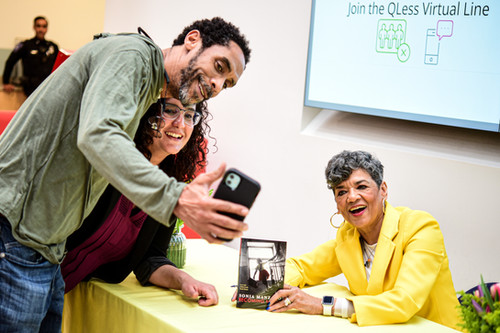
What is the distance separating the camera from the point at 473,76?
10.3 ft

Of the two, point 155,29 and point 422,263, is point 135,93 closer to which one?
point 422,263

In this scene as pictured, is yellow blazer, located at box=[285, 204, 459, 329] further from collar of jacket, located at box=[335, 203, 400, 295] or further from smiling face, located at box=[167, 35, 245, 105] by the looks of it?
smiling face, located at box=[167, 35, 245, 105]

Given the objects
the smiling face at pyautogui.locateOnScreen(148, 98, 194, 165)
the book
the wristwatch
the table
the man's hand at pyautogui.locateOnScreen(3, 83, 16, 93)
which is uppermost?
the man's hand at pyautogui.locateOnScreen(3, 83, 16, 93)

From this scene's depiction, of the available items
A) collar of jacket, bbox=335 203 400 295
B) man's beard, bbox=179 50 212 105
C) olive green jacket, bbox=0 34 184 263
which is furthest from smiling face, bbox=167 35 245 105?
collar of jacket, bbox=335 203 400 295

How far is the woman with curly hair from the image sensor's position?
2.13 meters

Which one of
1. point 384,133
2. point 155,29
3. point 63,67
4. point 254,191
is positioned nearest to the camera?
point 254,191

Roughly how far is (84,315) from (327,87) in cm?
224

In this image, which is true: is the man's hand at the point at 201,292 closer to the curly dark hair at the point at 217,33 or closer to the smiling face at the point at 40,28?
the curly dark hair at the point at 217,33

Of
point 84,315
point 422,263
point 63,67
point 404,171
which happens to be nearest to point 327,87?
point 404,171

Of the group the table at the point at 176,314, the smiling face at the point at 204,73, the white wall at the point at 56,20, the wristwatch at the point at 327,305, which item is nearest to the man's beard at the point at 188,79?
the smiling face at the point at 204,73

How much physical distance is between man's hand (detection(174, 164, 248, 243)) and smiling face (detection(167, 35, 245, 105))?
501 mm

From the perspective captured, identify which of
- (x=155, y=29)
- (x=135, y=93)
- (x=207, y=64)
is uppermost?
(x=155, y=29)

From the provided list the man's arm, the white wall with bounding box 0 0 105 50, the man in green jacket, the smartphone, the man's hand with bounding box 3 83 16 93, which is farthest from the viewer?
the white wall with bounding box 0 0 105 50

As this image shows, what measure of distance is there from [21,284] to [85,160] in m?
0.38
